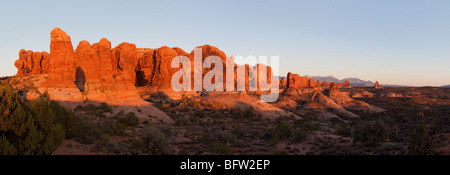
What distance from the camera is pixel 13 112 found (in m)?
9.81

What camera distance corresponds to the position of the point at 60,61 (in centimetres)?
2422

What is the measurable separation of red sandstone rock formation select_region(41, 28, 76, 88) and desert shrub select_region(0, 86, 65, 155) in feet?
50.7

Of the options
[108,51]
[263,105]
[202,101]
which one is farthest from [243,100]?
[108,51]

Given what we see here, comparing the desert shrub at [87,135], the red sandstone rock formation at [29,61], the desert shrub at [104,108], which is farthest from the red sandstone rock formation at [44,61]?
the desert shrub at [87,135]

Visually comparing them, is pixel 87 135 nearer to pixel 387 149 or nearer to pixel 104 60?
pixel 387 149

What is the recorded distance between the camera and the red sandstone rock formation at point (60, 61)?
77.8 ft

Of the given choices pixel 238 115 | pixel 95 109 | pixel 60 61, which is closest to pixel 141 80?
pixel 60 61

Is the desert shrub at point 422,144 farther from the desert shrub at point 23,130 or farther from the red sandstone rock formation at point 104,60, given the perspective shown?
the red sandstone rock formation at point 104,60

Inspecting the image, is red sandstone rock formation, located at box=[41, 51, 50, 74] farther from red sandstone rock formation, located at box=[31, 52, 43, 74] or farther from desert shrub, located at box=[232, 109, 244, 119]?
desert shrub, located at box=[232, 109, 244, 119]

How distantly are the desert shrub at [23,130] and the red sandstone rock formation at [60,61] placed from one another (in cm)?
1544
